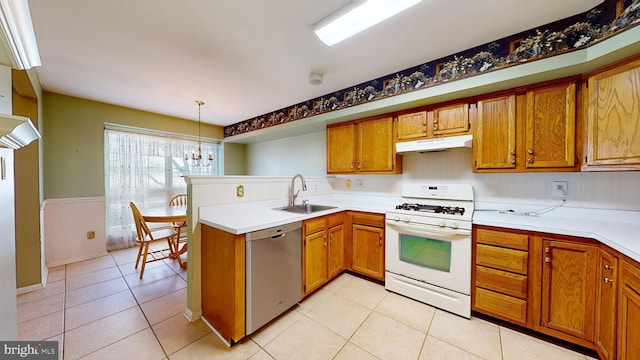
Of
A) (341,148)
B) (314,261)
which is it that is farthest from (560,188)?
(314,261)

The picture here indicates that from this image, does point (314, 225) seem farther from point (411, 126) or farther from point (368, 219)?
point (411, 126)

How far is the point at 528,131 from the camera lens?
1.82m

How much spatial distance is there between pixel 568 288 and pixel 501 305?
0.43m

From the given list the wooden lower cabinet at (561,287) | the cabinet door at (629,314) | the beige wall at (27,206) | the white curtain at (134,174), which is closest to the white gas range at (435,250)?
the wooden lower cabinet at (561,287)

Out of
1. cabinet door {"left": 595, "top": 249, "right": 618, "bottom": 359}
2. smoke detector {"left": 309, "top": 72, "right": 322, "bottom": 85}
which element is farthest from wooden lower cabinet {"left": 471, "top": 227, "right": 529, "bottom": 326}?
smoke detector {"left": 309, "top": 72, "right": 322, "bottom": 85}

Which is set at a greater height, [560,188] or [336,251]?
[560,188]

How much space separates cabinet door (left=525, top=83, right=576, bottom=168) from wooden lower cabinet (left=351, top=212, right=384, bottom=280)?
142 cm

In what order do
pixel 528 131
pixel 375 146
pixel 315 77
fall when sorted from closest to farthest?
1. pixel 528 131
2. pixel 315 77
3. pixel 375 146

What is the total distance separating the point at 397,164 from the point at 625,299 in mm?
1795

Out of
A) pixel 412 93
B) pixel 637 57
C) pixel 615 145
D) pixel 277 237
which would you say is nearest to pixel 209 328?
pixel 277 237

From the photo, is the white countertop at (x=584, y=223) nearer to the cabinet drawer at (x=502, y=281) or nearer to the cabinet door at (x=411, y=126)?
the cabinet drawer at (x=502, y=281)

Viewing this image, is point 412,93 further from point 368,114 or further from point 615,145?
point 615,145

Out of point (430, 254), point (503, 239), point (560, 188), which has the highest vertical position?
point (560, 188)

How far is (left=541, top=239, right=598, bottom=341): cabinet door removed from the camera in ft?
4.67
